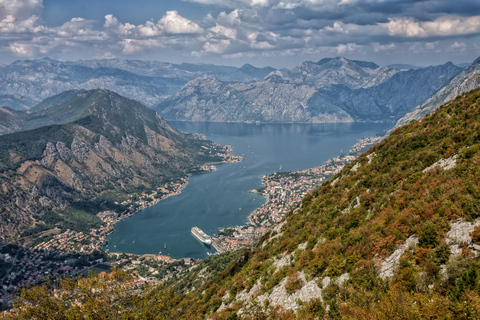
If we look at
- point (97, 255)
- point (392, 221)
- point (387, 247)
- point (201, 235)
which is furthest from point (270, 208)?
point (387, 247)

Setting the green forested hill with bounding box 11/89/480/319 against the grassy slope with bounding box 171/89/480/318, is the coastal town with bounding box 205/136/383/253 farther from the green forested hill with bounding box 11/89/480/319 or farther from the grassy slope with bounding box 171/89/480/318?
the green forested hill with bounding box 11/89/480/319

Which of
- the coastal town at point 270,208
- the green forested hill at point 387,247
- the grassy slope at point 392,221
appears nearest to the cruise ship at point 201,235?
the coastal town at point 270,208

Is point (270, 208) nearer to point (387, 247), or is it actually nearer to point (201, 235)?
point (201, 235)

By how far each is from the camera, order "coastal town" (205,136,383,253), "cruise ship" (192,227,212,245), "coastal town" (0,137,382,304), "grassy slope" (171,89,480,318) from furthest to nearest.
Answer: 1. "cruise ship" (192,227,212,245)
2. "coastal town" (205,136,383,253)
3. "coastal town" (0,137,382,304)
4. "grassy slope" (171,89,480,318)

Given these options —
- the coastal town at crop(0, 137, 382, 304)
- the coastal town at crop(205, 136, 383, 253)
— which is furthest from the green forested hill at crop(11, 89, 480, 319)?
the coastal town at crop(0, 137, 382, 304)

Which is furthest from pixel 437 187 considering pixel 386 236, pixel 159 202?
pixel 159 202

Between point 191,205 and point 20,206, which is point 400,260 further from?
point 20,206
